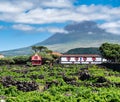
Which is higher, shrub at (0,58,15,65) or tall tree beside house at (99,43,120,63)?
tall tree beside house at (99,43,120,63)

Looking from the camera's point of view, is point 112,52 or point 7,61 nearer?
point 112,52

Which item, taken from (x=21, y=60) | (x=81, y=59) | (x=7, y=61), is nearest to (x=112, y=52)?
(x=81, y=59)

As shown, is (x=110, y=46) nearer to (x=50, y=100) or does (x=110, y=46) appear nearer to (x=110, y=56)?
(x=110, y=56)

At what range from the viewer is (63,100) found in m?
32.5

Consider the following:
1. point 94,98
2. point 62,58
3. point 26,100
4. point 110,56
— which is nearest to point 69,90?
point 94,98

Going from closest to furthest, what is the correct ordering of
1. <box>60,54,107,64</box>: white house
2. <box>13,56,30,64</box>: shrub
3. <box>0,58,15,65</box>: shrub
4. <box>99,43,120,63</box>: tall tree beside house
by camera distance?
<box>99,43,120,63</box>: tall tree beside house
<box>0,58,15,65</box>: shrub
<box>13,56,30,64</box>: shrub
<box>60,54,107,64</box>: white house

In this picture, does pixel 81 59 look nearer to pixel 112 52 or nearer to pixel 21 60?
pixel 112 52

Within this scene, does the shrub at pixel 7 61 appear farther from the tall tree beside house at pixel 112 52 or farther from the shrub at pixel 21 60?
the tall tree beside house at pixel 112 52

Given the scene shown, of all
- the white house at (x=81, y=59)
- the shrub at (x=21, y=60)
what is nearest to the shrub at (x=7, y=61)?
the shrub at (x=21, y=60)

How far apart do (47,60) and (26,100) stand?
109281mm

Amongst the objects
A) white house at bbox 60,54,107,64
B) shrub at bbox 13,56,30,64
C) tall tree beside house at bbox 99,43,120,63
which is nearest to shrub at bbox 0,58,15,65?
shrub at bbox 13,56,30,64

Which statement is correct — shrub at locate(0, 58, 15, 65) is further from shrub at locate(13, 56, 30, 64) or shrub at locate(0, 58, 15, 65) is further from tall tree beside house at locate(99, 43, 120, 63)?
tall tree beside house at locate(99, 43, 120, 63)

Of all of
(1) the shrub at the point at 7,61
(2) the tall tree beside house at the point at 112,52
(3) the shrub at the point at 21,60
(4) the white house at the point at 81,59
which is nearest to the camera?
(2) the tall tree beside house at the point at 112,52

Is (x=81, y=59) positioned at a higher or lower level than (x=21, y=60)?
lower
